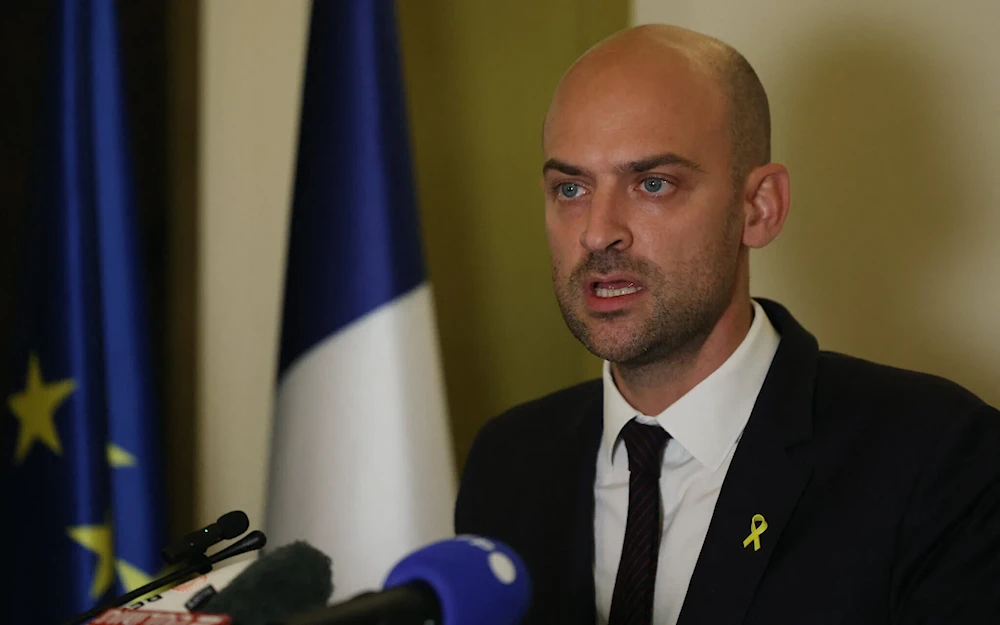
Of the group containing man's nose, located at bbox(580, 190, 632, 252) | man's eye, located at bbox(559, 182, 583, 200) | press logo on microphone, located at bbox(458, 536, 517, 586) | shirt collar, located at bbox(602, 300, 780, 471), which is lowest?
shirt collar, located at bbox(602, 300, 780, 471)

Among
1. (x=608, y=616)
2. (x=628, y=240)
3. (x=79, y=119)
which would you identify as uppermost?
(x=79, y=119)

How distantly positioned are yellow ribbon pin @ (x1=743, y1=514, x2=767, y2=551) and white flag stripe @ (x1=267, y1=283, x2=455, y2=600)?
795 mm

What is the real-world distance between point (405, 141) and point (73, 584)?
1.11 m

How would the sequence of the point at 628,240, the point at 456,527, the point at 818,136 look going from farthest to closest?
the point at 818,136 → the point at 456,527 → the point at 628,240

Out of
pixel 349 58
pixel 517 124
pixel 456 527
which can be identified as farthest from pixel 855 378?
pixel 517 124

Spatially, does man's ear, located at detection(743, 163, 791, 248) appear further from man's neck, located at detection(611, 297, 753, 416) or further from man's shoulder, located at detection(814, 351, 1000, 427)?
man's shoulder, located at detection(814, 351, 1000, 427)

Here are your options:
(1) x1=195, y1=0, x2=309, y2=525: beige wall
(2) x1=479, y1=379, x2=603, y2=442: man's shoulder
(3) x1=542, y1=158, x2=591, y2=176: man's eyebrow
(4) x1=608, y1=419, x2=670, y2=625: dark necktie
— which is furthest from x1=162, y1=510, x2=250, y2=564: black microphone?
(1) x1=195, y1=0, x2=309, y2=525: beige wall

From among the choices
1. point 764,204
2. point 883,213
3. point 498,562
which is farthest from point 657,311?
point 883,213

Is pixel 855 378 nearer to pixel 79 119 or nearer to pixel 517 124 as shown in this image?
pixel 517 124

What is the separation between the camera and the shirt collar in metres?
1.56

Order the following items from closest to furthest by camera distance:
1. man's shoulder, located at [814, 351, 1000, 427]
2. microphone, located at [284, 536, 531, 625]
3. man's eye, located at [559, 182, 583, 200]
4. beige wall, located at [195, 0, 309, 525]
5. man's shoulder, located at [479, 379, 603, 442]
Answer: microphone, located at [284, 536, 531, 625] < man's shoulder, located at [814, 351, 1000, 427] < man's eye, located at [559, 182, 583, 200] < man's shoulder, located at [479, 379, 603, 442] < beige wall, located at [195, 0, 309, 525]

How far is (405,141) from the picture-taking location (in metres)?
2.14

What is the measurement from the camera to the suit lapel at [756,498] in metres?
1.40

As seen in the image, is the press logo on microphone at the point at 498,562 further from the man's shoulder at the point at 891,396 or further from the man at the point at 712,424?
the man's shoulder at the point at 891,396
